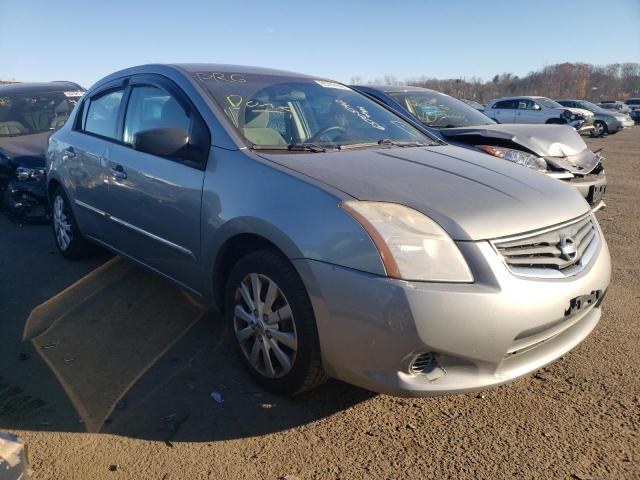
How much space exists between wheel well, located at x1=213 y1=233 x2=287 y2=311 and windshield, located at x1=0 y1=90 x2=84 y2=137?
17.2ft

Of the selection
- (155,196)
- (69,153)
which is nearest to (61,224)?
(69,153)

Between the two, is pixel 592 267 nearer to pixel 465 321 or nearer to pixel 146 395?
pixel 465 321

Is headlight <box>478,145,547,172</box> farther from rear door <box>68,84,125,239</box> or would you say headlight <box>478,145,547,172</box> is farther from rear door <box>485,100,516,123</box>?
rear door <box>485,100,516,123</box>

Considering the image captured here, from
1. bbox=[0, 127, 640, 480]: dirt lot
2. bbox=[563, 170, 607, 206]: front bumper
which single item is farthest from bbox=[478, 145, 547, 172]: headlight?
bbox=[0, 127, 640, 480]: dirt lot

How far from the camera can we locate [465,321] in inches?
77.2

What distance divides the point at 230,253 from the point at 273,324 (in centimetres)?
50

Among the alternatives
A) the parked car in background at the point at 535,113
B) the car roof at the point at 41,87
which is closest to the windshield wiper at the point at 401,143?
the car roof at the point at 41,87

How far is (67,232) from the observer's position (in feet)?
15.1

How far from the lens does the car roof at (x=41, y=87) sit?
7.28 metres

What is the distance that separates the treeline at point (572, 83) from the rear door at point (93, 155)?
8202 centimetres

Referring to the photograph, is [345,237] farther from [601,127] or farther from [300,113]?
[601,127]

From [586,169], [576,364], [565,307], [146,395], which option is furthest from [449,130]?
[146,395]

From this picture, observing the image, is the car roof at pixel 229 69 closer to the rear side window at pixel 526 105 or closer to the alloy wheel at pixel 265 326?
the alloy wheel at pixel 265 326

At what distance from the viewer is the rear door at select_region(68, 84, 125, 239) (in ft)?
12.3
